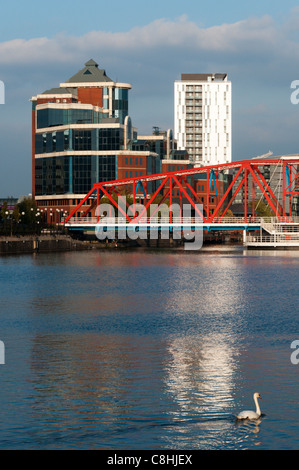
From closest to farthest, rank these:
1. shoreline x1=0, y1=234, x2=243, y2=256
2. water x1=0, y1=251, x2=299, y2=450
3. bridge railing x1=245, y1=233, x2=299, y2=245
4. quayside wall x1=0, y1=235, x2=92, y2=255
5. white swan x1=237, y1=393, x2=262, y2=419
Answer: water x1=0, y1=251, x2=299, y2=450
white swan x1=237, y1=393, x2=262, y2=419
quayside wall x1=0, y1=235, x2=92, y2=255
shoreline x1=0, y1=234, x2=243, y2=256
bridge railing x1=245, y1=233, x2=299, y2=245

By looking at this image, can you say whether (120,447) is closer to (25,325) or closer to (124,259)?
(25,325)

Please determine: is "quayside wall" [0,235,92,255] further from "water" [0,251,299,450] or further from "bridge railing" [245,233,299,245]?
"water" [0,251,299,450]

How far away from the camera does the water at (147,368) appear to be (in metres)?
26.1

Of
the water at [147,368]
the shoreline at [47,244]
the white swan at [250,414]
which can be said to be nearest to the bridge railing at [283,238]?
the shoreline at [47,244]

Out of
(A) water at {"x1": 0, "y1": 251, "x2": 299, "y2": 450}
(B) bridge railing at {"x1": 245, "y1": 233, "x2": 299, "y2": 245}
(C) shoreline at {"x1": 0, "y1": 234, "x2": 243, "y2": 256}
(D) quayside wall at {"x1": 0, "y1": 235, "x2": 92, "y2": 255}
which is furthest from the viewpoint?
(B) bridge railing at {"x1": 245, "y1": 233, "x2": 299, "y2": 245}

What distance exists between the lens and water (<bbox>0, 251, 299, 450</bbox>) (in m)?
26.1

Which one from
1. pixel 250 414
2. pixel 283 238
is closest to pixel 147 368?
pixel 250 414

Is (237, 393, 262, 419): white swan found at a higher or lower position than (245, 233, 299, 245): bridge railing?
lower

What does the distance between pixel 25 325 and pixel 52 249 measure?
106 m

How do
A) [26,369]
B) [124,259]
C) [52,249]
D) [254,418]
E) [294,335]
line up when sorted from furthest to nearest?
[52,249], [124,259], [294,335], [26,369], [254,418]

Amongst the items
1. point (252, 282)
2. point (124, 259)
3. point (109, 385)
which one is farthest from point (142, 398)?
point (124, 259)

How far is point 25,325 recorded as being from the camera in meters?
49.8

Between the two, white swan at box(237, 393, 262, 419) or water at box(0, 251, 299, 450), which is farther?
white swan at box(237, 393, 262, 419)

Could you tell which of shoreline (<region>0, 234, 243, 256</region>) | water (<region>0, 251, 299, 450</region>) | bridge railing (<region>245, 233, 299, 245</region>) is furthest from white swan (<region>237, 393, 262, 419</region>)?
bridge railing (<region>245, 233, 299, 245</region>)
